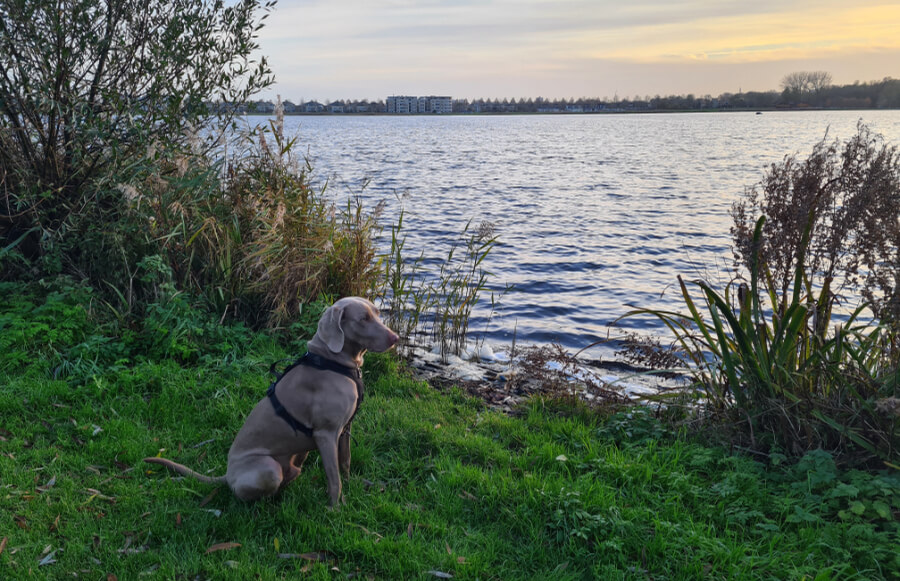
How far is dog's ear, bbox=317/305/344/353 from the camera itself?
3.92m

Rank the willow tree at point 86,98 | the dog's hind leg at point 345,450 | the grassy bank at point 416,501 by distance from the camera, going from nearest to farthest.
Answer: the grassy bank at point 416,501 < the dog's hind leg at point 345,450 < the willow tree at point 86,98

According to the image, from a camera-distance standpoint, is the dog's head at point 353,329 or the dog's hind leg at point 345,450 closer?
the dog's head at point 353,329

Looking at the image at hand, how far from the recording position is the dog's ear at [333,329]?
3.92 m

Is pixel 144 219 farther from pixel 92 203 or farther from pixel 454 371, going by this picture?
pixel 454 371

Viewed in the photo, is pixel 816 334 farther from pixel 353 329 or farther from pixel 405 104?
pixel 405 104

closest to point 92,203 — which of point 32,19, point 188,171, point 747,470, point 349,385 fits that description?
point 188,171

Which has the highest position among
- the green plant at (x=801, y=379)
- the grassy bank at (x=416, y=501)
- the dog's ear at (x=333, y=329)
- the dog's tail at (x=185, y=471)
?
the dog's ear at (x=333, y=329)

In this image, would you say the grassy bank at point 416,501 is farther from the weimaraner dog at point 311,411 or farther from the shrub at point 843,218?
the shrub at point 843,218

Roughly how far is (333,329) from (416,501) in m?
1.32

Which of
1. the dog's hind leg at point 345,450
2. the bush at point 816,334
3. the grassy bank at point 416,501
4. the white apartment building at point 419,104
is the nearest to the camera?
the grassy bank at point 416,501

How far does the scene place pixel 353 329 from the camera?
398 cm

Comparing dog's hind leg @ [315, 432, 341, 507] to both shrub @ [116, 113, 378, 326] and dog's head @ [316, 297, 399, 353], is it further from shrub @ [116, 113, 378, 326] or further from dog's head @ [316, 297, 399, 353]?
shrub @ [116, 113, 378, 326]

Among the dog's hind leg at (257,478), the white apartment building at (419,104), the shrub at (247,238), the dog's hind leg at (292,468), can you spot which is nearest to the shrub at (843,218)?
the dog's hind leg at (292,468)

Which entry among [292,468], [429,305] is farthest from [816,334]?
[429,305]
